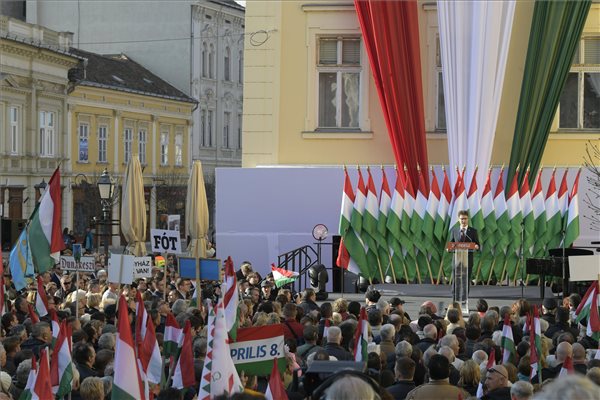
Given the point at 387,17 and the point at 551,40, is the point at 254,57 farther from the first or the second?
the point at 551,40

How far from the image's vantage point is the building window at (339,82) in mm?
25609

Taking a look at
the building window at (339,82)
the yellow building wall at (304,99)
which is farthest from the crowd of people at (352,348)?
the building window at (339,82)

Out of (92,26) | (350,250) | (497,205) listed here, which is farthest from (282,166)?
(92,26)

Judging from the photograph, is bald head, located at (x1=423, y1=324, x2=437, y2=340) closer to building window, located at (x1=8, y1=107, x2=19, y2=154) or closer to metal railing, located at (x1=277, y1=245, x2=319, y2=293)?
metal railing, located at (x1=277, y1=245, x2=319, y2=293)

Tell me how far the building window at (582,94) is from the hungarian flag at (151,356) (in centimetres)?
1583

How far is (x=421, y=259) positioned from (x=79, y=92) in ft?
104

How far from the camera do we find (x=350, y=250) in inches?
925

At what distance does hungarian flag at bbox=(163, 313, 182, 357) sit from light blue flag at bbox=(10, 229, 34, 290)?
6105mm

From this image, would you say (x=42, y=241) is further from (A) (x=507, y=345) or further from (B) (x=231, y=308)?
(A) (x=507, y=345)

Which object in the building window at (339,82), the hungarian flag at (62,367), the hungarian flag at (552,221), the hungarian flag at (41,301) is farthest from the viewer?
the building window at (339,82)

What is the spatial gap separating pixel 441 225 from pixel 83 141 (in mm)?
32853

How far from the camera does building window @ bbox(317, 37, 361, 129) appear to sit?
25.6 meters

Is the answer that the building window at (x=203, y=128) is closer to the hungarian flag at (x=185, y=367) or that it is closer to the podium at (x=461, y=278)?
the podium at (x=461, y=278)

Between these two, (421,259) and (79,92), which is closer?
(421,259)
